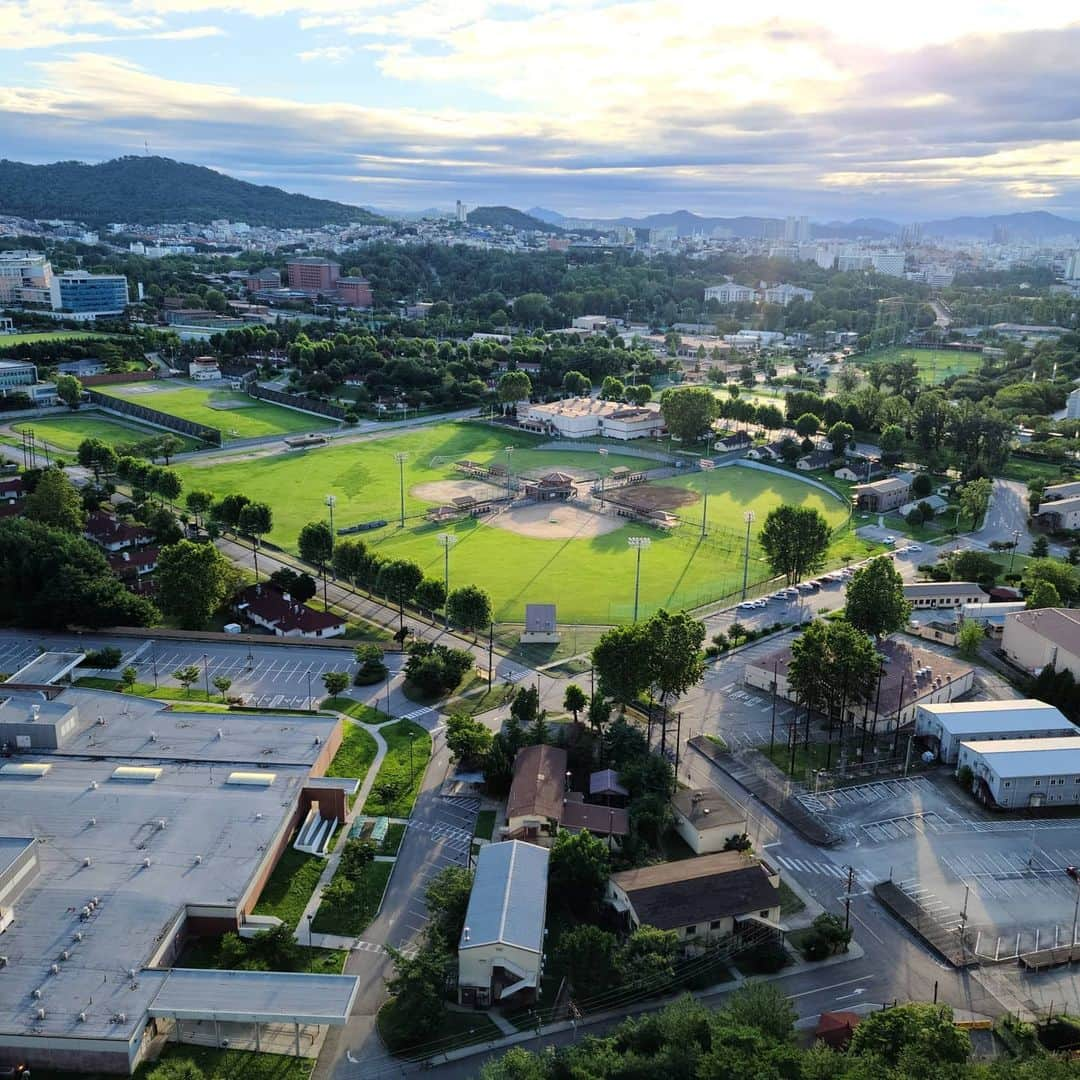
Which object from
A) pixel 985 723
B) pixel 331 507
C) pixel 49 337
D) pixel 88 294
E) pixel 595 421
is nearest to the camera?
pixel 985 723

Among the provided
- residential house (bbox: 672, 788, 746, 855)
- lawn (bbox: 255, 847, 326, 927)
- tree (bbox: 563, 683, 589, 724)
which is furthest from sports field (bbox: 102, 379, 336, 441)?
residential house (bbox: 672, 788, 746, 855)

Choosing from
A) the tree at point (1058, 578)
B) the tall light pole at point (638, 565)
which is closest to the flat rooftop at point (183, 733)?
the tall light pole at point (638, 565)

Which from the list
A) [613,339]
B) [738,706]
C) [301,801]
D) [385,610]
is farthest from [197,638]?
[613,339]

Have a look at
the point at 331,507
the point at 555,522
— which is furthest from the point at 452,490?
the point at 331,507

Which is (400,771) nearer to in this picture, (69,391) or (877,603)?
(877,603)

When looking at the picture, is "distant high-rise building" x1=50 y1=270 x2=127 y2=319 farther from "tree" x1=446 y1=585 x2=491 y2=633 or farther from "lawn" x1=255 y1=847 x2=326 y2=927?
"lawn" x1=255 y1=847 x2=326 y2=927
